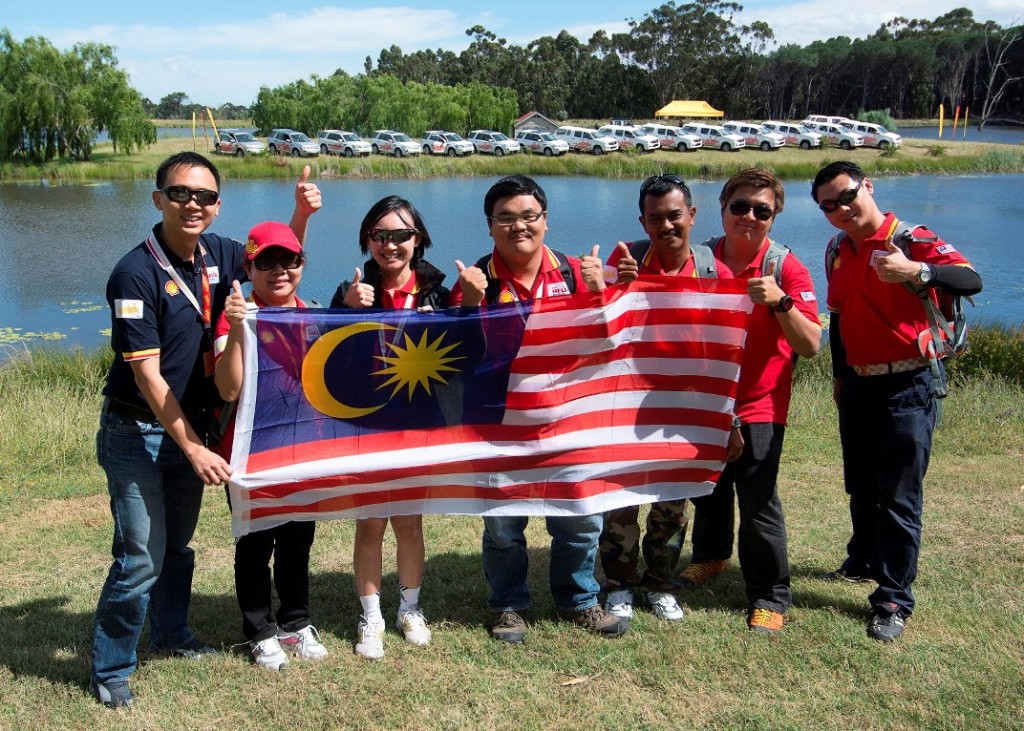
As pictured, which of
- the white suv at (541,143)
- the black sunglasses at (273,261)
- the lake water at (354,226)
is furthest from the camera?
the white suv at (541,143)

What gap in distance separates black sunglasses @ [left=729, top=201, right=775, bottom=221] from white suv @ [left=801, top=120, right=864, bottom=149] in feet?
172

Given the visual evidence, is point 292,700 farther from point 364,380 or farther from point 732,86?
point 732,86

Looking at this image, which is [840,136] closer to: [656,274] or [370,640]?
[656,274]

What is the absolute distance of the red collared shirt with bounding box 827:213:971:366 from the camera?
13.6 feet

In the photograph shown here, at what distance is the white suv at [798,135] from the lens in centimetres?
5166

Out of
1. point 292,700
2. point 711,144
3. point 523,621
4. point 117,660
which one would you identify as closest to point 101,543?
point 117,660

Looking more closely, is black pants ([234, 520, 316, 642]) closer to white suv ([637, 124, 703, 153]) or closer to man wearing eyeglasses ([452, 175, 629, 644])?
man wearing eyeglasses ([452, 175, 629, 644])

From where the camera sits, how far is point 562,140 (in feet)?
165

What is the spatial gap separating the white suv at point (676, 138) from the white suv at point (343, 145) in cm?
1717

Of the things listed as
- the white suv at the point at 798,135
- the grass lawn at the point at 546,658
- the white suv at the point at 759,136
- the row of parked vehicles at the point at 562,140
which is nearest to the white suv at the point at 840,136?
the row of parked vehicles at the point at 562,140

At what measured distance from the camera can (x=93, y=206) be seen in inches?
1191

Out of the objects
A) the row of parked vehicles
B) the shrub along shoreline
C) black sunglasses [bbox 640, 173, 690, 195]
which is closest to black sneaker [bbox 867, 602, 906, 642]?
black sunglasses [bbox 640, 173, 690, 195]

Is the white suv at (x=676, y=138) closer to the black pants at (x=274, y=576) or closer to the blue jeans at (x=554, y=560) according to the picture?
the blue jeans at (x=554, y=560)

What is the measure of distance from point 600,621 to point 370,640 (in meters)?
1.08
